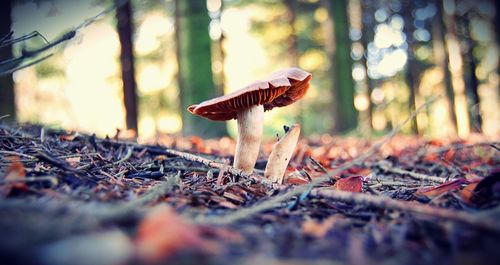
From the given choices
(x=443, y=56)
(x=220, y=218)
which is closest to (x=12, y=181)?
(x=220, y=218)

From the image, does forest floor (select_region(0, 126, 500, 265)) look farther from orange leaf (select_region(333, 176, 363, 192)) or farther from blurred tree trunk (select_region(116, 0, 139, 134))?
blurred tree trunk (select_region(116, 0, 139, 134))

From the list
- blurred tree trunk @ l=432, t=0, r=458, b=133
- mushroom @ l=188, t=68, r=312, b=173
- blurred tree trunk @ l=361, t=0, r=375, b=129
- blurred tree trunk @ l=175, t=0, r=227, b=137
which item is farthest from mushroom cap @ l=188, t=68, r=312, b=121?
blurred tree trunk @ l=361, t=0, r=375, b=129

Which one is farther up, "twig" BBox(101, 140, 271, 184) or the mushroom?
the mushroom

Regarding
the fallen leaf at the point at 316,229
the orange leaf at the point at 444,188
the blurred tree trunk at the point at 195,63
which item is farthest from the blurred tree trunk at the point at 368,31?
the fallen leaf at the point at 316,229

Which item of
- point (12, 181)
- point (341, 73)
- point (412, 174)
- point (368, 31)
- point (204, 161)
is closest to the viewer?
point (12, 181)

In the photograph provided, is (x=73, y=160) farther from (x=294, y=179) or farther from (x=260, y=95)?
(x=294, y=179)

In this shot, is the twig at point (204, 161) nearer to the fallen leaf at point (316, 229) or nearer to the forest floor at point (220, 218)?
the forest floor at point (220, 218)
